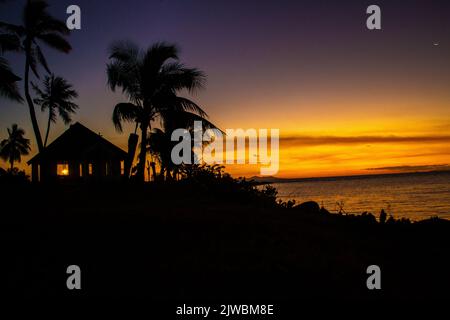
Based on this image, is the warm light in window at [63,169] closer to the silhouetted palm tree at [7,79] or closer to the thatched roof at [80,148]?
the thatched roof at [80,148]

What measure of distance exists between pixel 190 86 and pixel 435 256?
14.1 meters

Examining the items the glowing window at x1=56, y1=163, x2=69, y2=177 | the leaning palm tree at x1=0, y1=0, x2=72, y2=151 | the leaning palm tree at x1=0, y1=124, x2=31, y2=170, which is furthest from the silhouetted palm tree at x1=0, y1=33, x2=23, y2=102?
the leaning palm tree at x1=0, y1=124, x2=31, y2=170

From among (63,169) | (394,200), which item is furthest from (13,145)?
(394,200)

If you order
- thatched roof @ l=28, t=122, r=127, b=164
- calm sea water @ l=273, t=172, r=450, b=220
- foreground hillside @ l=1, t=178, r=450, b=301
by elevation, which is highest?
thatched roof @ l=28, t=122, r=127, b=164

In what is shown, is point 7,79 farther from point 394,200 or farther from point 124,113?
point 394,200

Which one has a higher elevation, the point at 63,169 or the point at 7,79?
the point at 7,79

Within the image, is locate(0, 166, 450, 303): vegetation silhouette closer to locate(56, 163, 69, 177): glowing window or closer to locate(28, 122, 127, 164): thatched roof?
locate(28, 122, 127, 164): thatched roof

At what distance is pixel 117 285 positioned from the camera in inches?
213

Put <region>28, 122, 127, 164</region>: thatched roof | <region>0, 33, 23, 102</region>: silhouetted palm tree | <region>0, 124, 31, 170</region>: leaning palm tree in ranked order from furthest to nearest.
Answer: <region>0, 124, 31, 170</region>: leaning palm tree < <region>28, 122, 127, 164</region>: thatched roof < <region>0, 33, 23, 102</region>: silhouetted palm tree

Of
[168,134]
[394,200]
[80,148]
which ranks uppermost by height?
[168,134]

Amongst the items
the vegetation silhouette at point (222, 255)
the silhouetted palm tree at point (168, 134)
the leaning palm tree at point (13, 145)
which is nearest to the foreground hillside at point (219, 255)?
the vegetation silhouette at point (222, 255)

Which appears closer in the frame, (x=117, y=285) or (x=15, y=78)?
(x=117, y=285)
